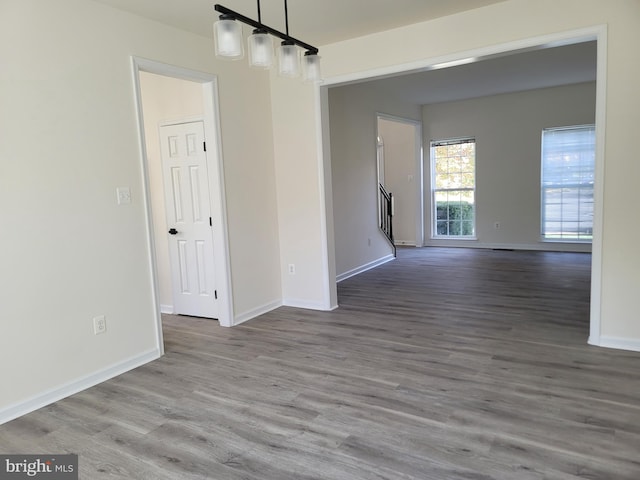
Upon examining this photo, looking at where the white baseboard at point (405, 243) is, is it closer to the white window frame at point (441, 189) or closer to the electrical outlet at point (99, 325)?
the white window frame at point (441, 189)

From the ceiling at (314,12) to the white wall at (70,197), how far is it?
7.1 inches

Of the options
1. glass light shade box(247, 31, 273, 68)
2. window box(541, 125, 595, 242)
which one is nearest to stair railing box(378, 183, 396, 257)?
window box(541, 125, 595, 242)

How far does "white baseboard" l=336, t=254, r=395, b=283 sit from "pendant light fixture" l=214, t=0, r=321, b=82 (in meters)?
3.82

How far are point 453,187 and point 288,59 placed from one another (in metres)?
6.80

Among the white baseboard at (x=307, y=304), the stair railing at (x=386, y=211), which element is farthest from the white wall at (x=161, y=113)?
the stair railing at (x=386, y=211)

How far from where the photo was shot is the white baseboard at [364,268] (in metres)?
6.21

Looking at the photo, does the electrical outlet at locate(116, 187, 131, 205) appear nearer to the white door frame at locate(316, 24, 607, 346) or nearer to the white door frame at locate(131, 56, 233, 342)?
the white door frame at locate(131, 56, 233, 342)

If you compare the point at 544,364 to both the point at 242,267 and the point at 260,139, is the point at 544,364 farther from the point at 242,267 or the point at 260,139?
the point at 260,139

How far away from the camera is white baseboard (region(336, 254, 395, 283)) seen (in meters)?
6.21

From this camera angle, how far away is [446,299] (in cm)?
495

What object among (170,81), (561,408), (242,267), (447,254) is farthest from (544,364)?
(447,254)

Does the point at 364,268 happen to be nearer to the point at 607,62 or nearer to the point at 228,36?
the point at 607,62

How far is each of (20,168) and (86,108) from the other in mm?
630

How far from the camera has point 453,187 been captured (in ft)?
28.5
